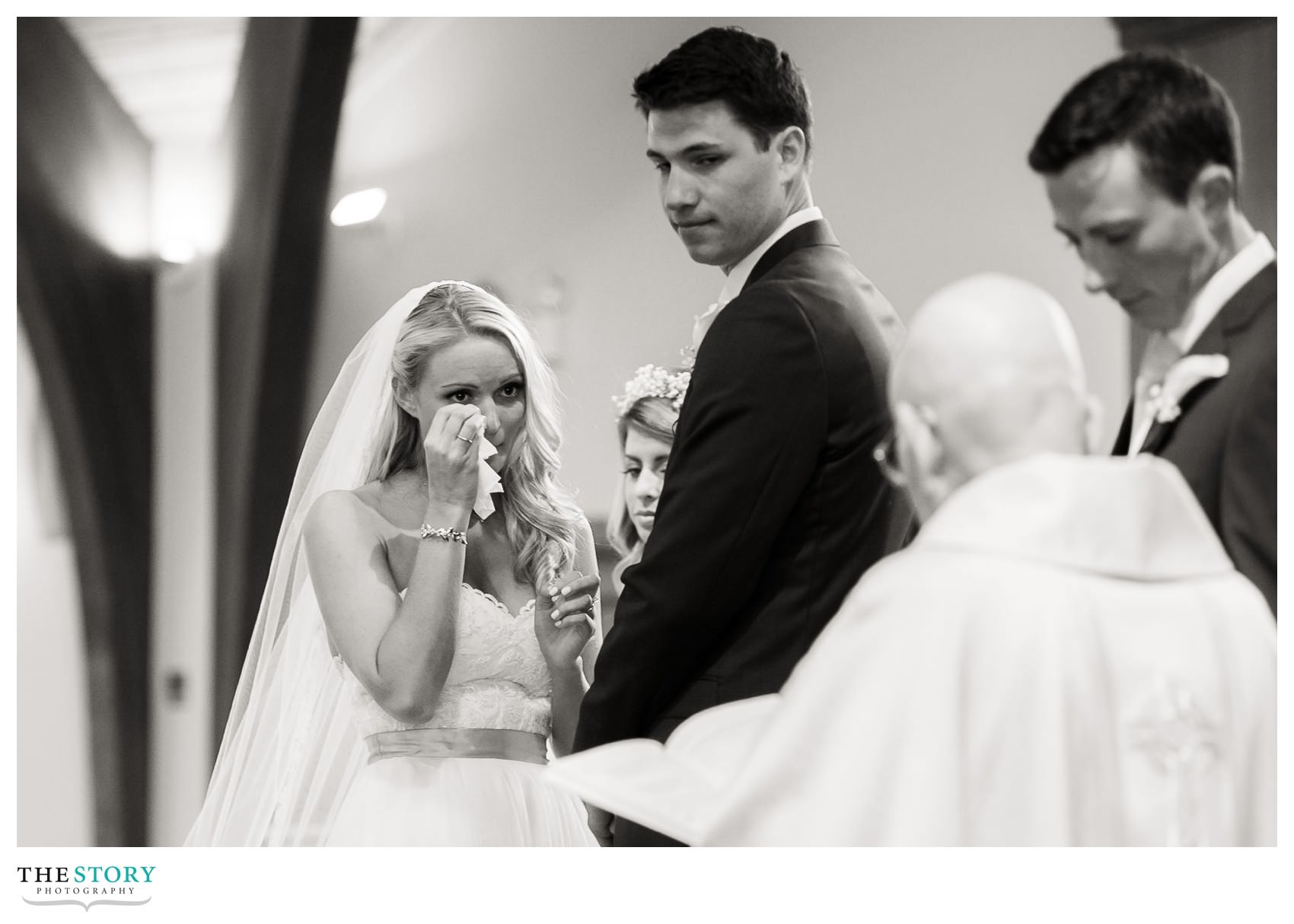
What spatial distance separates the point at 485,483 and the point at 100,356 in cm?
139

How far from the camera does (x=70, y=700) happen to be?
422 centimetres

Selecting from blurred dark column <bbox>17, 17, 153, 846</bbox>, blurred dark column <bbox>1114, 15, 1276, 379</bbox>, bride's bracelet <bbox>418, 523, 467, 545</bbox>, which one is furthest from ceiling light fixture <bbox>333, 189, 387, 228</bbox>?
blurred dark column <bbox>1114, 15, 1276, 379</bbox>

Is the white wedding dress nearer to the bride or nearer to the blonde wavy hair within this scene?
the bride

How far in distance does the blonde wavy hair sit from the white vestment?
1.33 meters

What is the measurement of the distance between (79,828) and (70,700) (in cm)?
36

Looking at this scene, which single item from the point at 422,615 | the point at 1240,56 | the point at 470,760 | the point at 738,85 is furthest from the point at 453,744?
the point at 1240,56

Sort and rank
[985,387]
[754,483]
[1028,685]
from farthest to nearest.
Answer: [754,483], [985,387], [1028,685]

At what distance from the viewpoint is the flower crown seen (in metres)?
3.93

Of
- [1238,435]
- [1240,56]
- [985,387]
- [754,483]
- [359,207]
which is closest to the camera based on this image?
[985,387]

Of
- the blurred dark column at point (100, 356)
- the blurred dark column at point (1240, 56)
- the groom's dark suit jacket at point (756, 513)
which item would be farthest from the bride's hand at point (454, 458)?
the blurred dark column at point (1240, 56)
